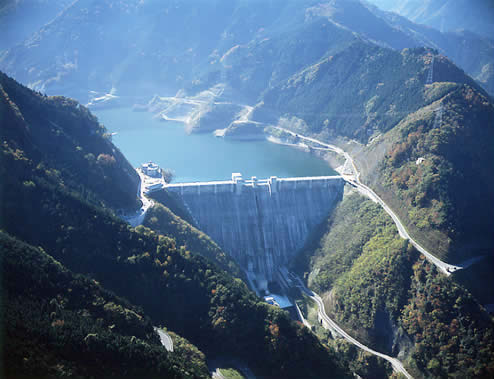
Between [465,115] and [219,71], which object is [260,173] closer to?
[465,115]

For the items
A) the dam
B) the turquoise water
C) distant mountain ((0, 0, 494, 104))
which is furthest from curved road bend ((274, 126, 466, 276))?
distant mountain ((0, 0, 494, 104))

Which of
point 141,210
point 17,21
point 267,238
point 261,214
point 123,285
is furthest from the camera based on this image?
point 17,21

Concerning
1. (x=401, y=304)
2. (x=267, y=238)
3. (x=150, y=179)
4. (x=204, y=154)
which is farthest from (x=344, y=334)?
(x=204, y=154)

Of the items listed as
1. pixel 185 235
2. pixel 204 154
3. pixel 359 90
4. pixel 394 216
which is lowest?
pixel 394 216

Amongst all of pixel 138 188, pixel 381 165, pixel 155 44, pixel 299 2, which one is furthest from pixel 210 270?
pixel 299 2

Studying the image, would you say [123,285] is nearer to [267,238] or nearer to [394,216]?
[267,238]

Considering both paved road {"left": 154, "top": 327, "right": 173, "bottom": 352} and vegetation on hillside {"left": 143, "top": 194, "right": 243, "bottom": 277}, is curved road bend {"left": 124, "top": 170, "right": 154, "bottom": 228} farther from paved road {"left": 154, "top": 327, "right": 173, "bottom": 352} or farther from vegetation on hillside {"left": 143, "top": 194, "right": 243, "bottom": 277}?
paved road {"left": 154, "top": 327, "right": 173, "bottom": 352}
